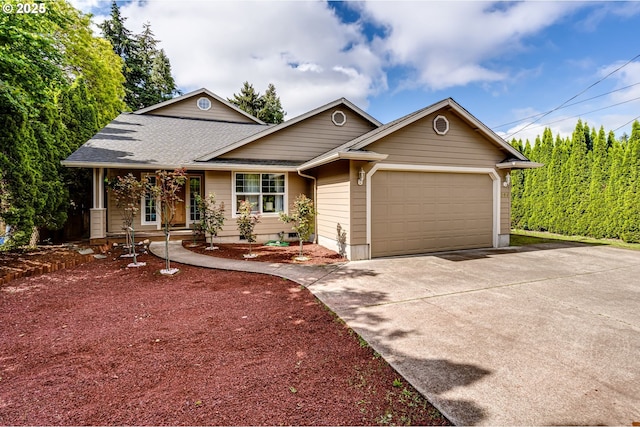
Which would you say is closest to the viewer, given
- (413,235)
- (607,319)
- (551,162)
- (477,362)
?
(477,362)

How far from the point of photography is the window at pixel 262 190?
33.4ft

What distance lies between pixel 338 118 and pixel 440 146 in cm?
436

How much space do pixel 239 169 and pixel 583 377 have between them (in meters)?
9.06

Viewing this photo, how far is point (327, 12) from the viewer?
337 inches

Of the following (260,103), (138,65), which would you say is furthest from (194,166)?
(138,65)

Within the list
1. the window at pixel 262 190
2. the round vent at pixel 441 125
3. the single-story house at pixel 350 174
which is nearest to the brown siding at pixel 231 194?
the single-story house at pixel 350 174

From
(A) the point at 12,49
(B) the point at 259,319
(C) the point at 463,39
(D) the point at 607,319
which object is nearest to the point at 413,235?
(D) the point at 607,319

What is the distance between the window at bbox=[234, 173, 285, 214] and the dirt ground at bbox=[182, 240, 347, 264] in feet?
4.66

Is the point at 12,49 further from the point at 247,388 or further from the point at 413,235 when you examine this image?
the point at 413,235

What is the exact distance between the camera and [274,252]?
8648mm

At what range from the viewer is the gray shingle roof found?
30.8 ft

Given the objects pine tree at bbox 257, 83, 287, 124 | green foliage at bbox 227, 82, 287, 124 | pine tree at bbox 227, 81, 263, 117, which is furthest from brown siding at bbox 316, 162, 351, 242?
pine tree at bbox 227, 81, 263, 117

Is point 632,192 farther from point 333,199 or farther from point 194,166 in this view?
point 194,166

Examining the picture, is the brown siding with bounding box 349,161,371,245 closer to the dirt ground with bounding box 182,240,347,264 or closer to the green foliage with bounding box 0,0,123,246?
the dirt ground with bounding box 182,240,347,264
